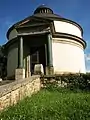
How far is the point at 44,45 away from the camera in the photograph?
18938 millimetres

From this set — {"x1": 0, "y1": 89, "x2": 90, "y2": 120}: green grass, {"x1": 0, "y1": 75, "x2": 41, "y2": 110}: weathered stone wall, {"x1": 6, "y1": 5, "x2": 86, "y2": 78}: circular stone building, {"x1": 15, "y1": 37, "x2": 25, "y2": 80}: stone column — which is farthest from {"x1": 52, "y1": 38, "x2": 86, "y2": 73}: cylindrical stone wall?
{"x1": 0, "y1": 89, "x2": 90, "y2": 120}: green grass

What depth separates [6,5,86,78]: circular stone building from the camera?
1678 centimetres

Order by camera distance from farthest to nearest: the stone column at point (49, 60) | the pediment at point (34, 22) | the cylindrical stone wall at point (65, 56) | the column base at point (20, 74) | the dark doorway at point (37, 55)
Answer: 1. the dark doorway at point (37, 55)
2. the cylindrical stone wall at point (65, 56)
3. the pediment at point (34, 22)
4. the column base at point (20, 74)
5. the stone column at point (49, 60)

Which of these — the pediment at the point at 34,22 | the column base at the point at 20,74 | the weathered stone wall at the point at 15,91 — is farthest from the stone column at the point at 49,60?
the weathered stone wall at the point at 15,91

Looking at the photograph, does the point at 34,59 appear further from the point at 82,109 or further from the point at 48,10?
the point at 82,109

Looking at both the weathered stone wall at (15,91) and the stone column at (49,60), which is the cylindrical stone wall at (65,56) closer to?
the stone column at (49,60)

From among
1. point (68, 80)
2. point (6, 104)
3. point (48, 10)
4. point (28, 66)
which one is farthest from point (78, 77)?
point (48, 10)

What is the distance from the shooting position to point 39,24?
1667cm

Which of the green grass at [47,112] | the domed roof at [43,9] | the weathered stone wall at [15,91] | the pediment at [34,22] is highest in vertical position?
the domed roof at [43,9]

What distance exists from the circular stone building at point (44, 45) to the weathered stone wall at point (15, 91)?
238 inches

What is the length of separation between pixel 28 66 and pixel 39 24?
4285 mm

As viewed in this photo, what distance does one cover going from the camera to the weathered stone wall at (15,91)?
6.04 meters

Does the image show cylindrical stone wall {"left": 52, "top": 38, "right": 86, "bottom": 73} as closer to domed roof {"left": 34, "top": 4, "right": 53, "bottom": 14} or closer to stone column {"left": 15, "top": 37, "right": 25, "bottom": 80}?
stone column {"left": 15, "top": 37, "right": 25, "bottom": 80}

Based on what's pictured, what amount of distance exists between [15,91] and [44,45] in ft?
39.4
